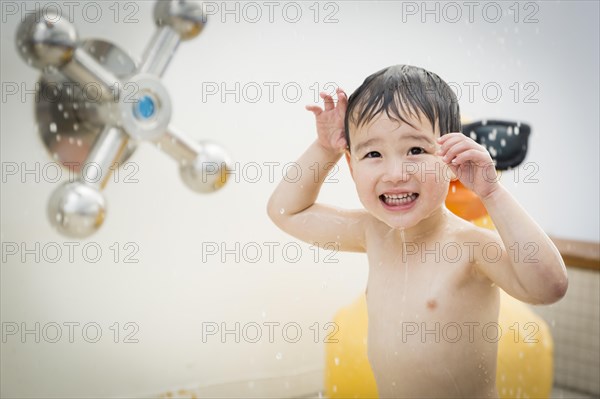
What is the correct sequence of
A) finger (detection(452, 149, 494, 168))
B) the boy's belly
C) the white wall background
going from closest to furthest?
finger (detection(452, 149, 494, 168)) → the boy's belly → the white wall background

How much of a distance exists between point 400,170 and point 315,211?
22 cm

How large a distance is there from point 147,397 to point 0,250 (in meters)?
0.42

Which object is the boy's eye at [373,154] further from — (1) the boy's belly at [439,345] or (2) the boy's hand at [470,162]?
(1) the boy's belly at [439,345]

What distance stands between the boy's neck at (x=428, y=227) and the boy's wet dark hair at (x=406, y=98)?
13 centimetres

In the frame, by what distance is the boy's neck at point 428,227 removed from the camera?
1025mm

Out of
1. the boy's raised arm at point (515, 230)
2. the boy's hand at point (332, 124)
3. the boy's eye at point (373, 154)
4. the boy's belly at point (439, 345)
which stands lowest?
the boy's belly at point (439, 345)

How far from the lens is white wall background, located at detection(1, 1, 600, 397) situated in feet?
3.84

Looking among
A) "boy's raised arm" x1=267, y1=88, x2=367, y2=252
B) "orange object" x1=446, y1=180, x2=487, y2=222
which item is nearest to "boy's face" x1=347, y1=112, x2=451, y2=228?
"boy's raised arm" x1=267, y1=88, x2=367, y2=252

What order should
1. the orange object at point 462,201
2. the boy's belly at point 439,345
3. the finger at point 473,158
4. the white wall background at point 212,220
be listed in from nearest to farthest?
the finger at point 473,158
the boy's belly at point 439,345
the white wall background at point 212,220
the orange object at point 462,201

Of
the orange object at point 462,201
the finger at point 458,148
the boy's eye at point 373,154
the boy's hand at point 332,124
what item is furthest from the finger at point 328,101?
the orange object at point 462,201

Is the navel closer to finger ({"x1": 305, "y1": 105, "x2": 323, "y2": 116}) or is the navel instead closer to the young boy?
the young boy

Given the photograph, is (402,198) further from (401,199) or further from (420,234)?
(420,234)

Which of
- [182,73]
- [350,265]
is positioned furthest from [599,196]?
[182,73]

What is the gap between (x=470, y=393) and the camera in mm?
995
